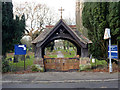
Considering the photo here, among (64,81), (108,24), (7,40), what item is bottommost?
(64,81)

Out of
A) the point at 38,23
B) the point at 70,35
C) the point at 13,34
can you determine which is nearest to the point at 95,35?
the point at 70,35

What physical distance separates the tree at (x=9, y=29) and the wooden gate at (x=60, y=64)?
11.8 feet

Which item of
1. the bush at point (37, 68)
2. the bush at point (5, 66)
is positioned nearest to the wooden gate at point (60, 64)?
the bush at point (37, 68)

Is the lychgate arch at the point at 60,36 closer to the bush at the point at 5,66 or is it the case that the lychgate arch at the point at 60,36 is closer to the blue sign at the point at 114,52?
the blue sign at the point at 114,52

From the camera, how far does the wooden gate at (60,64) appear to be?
37.7 ft

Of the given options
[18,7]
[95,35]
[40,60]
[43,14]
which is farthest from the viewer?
[43,14]

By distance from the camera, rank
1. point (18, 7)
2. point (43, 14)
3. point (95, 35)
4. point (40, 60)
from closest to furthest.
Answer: point (40, 60), point (95, 35), point (18, 7), point (43, 14)

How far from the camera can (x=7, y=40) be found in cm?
1170

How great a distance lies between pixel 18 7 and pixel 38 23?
Result: 6.31 meters

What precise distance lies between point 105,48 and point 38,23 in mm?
24938

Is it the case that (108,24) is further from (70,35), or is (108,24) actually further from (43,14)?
(43,14)

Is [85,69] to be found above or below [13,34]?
below

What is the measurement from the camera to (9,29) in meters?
11.9

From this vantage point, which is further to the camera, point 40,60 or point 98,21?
point 98,21
